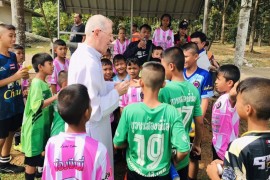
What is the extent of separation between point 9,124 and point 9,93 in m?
0.46

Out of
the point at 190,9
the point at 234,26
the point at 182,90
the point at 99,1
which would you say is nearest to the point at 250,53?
the point at 234,26

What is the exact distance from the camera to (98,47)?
2.63 m

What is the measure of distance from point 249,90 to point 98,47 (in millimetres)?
1420

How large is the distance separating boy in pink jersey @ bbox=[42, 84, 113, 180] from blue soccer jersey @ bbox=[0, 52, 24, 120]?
2.35 m

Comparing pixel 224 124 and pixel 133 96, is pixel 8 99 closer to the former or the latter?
pixel 133 96

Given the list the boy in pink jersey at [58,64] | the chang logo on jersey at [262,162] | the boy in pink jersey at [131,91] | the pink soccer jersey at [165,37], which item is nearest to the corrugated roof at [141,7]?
the pink soccer jersey at [165,37]

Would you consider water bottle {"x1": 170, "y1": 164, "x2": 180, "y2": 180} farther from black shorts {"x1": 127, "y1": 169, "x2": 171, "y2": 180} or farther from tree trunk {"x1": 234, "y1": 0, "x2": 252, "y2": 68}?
tree trunk {"x1": 234, "y1": 0, "x2": 252, "y2": 68}

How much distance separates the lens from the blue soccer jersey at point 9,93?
395 cm

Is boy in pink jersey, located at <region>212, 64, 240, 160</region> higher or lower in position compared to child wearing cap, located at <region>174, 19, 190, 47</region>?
lower

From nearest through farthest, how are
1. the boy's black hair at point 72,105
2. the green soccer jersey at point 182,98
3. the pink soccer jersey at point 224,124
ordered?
the boy's black hair at point 72,105, the green soccer jersey at point 182,98, the pink soccer jersey at point 224,124

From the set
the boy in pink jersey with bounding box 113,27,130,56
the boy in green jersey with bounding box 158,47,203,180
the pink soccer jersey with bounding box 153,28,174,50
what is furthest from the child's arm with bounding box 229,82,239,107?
the boy in pink jersey with bounding box 113,27,130,56

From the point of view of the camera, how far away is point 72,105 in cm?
195

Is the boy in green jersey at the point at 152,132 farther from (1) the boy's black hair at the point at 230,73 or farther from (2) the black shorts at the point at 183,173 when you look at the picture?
(1) the boy's black hair at the point at 230,73

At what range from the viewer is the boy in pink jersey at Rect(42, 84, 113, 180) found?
1.89m
